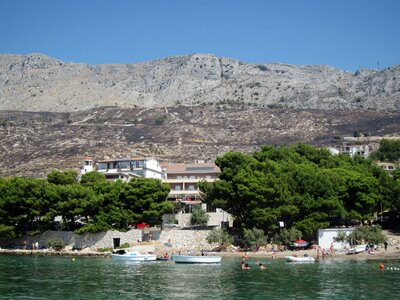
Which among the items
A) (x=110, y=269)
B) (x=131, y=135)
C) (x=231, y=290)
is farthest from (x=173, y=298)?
(x=131, y=135)

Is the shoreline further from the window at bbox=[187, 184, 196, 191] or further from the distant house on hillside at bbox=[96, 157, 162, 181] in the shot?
the distant house on hillside at bbox=[96, 157, 162, 181]

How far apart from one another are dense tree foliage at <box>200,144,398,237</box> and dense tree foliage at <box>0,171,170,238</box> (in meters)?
8.21

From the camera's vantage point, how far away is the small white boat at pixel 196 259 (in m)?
66.8

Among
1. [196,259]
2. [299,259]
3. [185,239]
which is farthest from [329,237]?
[196,259]

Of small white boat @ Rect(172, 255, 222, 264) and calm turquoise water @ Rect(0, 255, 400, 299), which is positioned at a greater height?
small white boat @ Rect(172, 255, 222, 264)

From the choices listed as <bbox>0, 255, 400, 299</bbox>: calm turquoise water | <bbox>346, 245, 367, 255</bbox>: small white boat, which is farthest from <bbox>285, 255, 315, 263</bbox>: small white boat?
<bbox>346, 245, 367, 255</bbox>: small white boat

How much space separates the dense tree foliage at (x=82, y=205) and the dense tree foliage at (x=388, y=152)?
3574 inches

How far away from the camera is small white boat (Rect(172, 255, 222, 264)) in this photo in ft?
219

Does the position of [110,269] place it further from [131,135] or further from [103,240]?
[131,135]

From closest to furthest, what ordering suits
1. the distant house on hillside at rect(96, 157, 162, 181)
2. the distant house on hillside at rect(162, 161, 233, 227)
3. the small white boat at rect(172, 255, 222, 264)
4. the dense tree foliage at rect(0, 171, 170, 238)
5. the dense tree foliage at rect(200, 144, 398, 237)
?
the small white boat at rect(172, 255, 222, 264) < the dense tree foliage at rect(200, 144, 398, 237) < the dense tree foliage at rect(0, 171, 170, 238) < the distant house on hillside at rect(162, 161, 233, 227) < the distant house on hillside at rect(96, 157, 162, 181)

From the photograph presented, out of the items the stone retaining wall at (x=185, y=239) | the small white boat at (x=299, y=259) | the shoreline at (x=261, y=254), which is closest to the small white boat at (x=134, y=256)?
the shoreline at (x=261, y=254)

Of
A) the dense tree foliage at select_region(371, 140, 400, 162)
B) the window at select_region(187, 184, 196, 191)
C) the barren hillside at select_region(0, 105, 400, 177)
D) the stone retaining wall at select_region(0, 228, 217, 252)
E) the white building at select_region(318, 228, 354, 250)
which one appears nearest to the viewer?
the white building at select_region(318, 228, 354, 250)

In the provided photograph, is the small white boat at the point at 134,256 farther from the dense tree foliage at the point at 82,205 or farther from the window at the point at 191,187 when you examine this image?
the window at the point at 191,187

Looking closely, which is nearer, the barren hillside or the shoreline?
the shoreline
